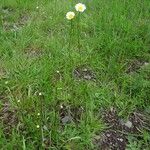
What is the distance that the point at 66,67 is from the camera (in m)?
3.15

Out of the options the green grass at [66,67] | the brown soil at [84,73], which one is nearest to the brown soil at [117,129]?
the green grass at [66,67]

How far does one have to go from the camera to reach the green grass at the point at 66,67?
101 inches

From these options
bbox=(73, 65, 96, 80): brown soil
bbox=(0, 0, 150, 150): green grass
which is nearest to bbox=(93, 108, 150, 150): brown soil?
bbox=(0, 0, 150, 150): green grass

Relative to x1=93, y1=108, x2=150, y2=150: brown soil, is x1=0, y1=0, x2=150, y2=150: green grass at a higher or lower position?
higher

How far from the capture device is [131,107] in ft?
9.39

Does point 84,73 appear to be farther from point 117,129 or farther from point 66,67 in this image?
point 117,129

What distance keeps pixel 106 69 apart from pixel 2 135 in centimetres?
126

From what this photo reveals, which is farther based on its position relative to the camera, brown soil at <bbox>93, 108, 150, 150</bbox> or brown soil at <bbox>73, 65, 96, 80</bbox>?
brown soil at <bbox>73, 65, 96, 80</bbox>

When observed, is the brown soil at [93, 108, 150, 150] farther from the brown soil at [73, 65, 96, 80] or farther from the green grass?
the brown soil at [73, 65, 96, 80]

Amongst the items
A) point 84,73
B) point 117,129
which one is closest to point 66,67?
point 84,73

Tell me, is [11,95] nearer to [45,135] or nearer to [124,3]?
[45,135]

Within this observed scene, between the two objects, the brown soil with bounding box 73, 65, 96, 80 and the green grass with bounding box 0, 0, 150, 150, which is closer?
the green grass with bounding box 0, 0, 150, 150

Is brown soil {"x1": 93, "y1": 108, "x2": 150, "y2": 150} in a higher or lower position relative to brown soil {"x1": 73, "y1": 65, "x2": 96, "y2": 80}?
lower

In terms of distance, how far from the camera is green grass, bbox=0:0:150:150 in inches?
101
